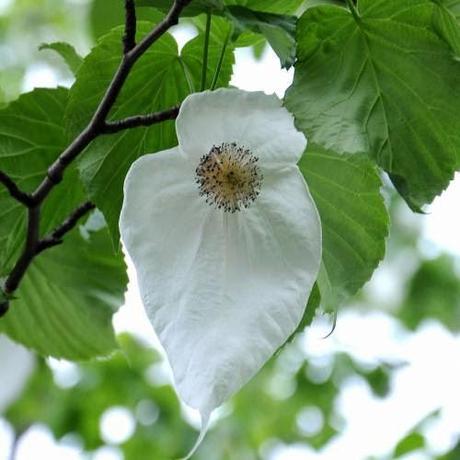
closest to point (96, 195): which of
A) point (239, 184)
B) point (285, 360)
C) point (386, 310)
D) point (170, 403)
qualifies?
point (239, 184)

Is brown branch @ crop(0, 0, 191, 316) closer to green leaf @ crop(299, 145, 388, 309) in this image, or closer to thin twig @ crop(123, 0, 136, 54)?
thin twig @ crop(123, 0, 136, 54)

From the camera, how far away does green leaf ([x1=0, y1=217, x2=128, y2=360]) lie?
0.95m

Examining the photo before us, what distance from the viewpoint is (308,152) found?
2.33ft

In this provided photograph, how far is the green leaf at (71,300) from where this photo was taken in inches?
37.4

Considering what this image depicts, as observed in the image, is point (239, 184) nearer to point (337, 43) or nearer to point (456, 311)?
point (337, 43)

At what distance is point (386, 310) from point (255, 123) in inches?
110

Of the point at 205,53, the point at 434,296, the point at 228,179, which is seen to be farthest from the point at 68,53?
the point at 434,296

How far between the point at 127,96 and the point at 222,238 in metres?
0.16

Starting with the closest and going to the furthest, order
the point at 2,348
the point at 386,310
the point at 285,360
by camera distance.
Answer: the point at 2,348
the point at 285,360
the point at 386,310

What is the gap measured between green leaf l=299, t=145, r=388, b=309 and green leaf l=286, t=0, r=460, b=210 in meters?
0.06

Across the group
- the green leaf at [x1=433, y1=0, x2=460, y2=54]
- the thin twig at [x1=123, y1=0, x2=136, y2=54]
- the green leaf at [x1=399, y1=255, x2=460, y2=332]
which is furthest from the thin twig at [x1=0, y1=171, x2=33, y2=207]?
the green leaf at [x1=399, y1=255, x2=460, y2=332]

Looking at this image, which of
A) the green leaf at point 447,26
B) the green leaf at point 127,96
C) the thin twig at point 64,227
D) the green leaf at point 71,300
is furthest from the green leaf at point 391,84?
the green leaf at point 71,300

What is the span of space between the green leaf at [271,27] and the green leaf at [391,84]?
0.4 inches

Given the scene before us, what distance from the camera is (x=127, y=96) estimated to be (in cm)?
75
